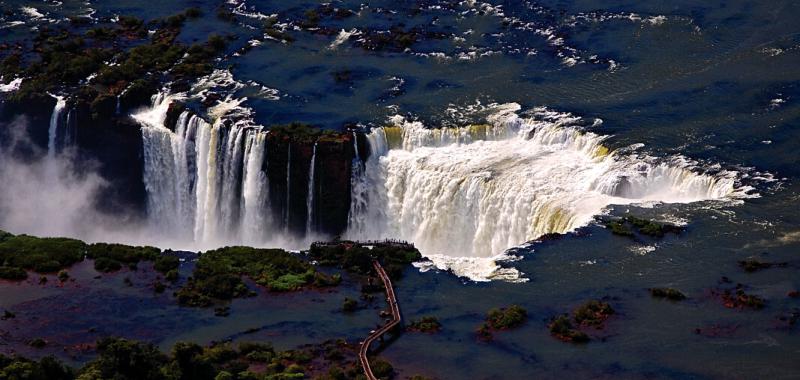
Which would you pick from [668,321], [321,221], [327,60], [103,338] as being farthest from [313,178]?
[668,321]

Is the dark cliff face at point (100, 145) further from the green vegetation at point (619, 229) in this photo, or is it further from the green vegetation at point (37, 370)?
the green vegetation at point (619, 229)

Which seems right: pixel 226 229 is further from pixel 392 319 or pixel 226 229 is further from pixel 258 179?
pixel 392 319

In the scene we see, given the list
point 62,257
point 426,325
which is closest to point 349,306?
point 426,325

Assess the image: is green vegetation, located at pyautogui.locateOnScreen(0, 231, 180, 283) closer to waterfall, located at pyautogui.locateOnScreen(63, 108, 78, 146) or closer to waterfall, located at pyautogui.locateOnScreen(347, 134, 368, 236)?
waterfall, located at pyautogui.locateOnScreen(347, 134, 368, 236)

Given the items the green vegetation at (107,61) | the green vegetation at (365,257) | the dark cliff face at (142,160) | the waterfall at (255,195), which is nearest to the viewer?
the green vegetation at (365,257)

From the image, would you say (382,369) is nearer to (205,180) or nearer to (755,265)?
(755,265)

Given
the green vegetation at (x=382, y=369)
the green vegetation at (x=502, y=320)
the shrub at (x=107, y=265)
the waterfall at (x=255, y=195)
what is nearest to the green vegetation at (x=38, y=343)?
the shrub at (x=107, y=265)
